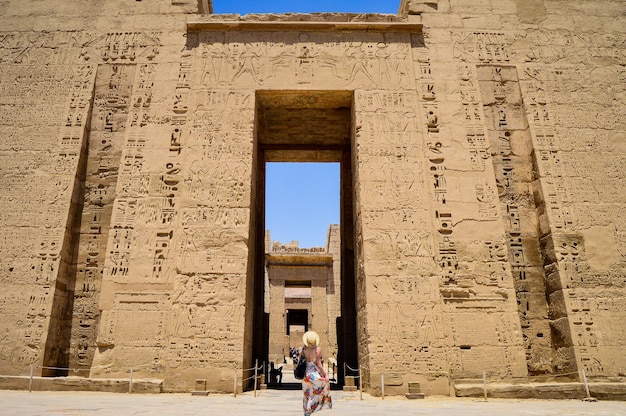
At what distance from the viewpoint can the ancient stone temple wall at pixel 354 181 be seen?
6215mm

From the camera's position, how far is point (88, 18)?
26.8 ft

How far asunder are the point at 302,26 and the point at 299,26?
0.18ft

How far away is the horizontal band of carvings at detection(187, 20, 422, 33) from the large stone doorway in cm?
130

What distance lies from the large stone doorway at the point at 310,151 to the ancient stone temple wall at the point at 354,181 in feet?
0.47

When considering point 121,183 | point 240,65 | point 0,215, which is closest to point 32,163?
point 0,215

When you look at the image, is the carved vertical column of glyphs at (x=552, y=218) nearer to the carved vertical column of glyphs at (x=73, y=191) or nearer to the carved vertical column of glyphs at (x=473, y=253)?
the carved vertical column of glyphs at (x=473, y=253)

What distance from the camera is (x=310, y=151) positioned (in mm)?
10164

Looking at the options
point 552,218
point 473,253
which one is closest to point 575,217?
point 552,218

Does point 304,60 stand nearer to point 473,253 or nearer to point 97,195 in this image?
point 97,195

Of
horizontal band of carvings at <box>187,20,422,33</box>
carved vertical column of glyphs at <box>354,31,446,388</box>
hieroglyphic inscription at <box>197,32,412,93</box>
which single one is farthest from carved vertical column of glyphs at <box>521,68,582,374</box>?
horizontal band of carvings at <box>187,20,422,33</box>

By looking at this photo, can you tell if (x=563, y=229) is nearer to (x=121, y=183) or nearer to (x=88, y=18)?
(x=121, y=183)

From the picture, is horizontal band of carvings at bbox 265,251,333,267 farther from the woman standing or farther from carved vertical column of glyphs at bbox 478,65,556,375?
the woman standing

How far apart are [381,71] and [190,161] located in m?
3.61

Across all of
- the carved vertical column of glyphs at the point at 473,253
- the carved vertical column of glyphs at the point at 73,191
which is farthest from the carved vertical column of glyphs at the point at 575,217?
the carved vertical column of glyphs at the point at 73,191
